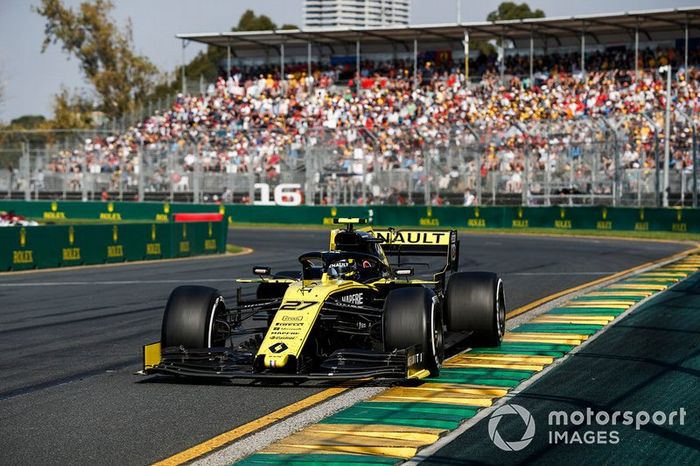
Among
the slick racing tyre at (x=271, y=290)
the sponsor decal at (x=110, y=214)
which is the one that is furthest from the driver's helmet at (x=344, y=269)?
the sponsor decal at (x=110, y=214)

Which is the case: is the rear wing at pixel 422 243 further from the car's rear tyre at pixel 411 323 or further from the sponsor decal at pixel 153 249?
the sponsor decal at pixel 153 249

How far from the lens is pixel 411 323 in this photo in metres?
10.1

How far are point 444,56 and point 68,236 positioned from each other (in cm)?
3341

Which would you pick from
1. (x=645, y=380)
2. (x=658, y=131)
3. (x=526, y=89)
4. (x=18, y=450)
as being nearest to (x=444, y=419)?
(x=645, y=380)

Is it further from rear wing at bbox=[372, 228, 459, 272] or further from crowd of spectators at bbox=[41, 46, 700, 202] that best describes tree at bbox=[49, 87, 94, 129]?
rear wing at bbox=[372, 228, 459, 272]

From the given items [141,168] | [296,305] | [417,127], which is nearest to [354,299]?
[296,305]

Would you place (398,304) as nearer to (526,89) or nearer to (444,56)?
(526,89)

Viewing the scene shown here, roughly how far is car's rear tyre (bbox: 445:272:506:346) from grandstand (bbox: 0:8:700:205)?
26.9 metres

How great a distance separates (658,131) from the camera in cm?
3978

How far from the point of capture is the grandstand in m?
39.8

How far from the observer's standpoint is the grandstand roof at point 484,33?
5081cm

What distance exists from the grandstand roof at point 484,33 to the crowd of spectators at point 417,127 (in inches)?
52.2

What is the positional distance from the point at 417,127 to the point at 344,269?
34.7 meters

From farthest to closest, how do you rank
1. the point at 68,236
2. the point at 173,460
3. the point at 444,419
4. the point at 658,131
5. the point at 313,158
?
the point at 313,158 → the point at 658,131 → the point at 68,236 → the point at 444,419 → the point at 173,460
